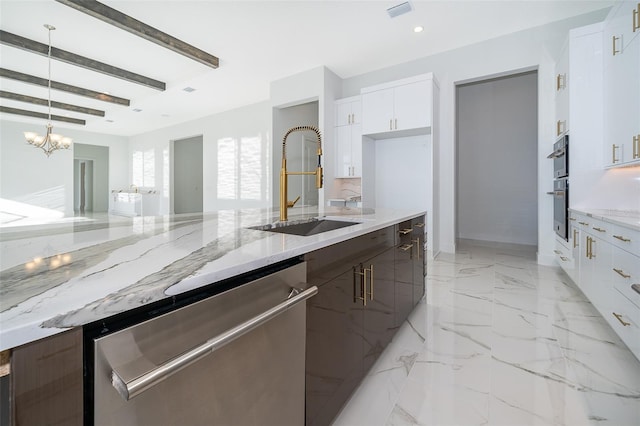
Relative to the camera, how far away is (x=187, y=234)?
109cm

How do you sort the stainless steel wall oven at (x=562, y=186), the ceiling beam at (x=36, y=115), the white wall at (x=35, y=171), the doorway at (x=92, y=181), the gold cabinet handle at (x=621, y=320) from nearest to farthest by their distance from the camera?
1. the gold cabinet handle at (x=621, y=320)
2. the stainless steel wall oven at (x=562, y=186)
3. the ceiling beam at (x=36, y=115)
4. the white wall at (x=35, y=171)
5. the doorway at (x=92, y=181)

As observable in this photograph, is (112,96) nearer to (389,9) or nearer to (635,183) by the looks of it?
(389,9)

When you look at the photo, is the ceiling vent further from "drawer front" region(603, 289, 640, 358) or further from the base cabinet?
"drawer front" region(603, 289, 640, 358)

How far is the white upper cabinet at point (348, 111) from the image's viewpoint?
4750 mm

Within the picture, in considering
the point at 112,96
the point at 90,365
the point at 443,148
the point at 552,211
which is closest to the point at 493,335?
the point at 90,365

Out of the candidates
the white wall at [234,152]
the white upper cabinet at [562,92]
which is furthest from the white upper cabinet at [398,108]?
the white wall at [234,152]

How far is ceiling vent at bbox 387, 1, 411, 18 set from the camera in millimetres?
3273

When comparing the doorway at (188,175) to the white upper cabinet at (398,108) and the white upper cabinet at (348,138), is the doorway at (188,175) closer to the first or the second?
the white upper cabinet at (348,138)

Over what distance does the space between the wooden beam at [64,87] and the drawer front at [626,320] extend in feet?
27.8

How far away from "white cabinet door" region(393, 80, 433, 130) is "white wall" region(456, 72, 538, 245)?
1760 millimetres

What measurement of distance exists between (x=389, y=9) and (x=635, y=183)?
2.96m

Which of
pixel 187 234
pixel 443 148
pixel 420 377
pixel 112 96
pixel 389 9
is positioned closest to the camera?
pixel 187 234

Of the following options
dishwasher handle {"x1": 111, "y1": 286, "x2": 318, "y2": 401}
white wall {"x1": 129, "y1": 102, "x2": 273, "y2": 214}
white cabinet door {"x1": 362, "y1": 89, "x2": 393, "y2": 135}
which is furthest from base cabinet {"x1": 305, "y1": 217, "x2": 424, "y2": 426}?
white wall {"x1": 129, "y1": 102, "x2": 273, "y2": 214}

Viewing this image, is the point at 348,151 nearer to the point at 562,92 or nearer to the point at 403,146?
the point at 403,146
